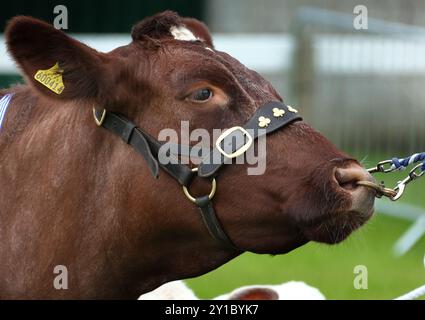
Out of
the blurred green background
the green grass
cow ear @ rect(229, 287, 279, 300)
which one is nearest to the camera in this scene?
cow ear @ rect(229, 287, 279, 300)

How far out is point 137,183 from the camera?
155 inches

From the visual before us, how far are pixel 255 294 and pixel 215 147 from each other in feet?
4.85

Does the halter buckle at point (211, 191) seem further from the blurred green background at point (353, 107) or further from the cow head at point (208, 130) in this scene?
the blurred green background at point (353, 107)

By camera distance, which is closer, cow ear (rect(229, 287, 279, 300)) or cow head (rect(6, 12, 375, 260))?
cow head (rect(6, 12, 375, 260))

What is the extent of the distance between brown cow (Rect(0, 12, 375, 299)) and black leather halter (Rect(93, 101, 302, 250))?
0.03 m

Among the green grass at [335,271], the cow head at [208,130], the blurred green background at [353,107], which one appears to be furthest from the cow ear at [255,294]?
the blurred green background at [353,107]

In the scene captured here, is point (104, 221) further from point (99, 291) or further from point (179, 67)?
point (179, 67)

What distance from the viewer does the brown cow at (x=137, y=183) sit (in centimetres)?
383

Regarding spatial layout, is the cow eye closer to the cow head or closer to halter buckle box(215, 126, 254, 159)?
the cow head

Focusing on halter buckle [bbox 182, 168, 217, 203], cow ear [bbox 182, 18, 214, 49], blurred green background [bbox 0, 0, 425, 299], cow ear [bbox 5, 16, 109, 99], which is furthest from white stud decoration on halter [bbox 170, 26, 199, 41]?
blurred green background [bbox 0, 0, 425, 299]

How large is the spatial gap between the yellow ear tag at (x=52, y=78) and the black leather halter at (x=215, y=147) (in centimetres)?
28

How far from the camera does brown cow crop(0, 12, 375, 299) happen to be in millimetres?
3830

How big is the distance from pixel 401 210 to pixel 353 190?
7.34 metres

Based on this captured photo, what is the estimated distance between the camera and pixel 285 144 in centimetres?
386
